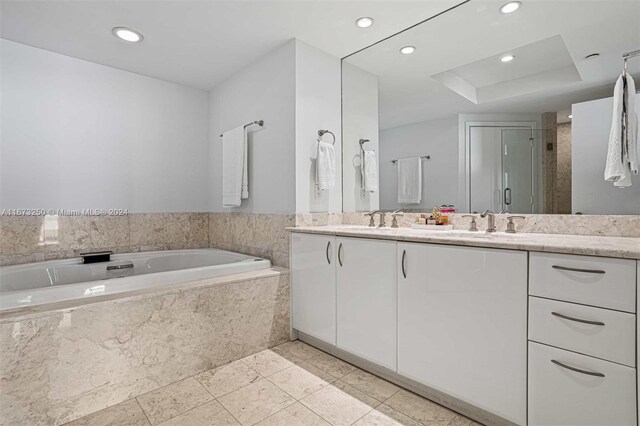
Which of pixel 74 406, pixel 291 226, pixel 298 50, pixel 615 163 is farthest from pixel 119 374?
pixel 615 163

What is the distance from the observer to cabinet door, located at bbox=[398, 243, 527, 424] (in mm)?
1212

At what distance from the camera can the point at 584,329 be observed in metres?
1.06

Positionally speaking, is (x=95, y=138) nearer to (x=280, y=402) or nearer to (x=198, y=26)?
(x=198, y=26)

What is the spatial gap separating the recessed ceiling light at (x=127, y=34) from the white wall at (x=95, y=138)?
25.4 inches

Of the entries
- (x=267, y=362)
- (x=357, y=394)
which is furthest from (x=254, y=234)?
(x=357, y=394)

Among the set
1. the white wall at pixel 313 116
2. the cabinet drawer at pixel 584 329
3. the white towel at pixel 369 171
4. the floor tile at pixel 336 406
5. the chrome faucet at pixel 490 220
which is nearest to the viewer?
the cabinet drawer at pixel 584 329

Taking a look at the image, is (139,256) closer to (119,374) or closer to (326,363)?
(119,374)

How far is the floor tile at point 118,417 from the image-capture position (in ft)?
4.66

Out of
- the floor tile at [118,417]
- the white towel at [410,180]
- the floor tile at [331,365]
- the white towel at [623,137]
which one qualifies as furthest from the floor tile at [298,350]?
the white towel at [623,137]

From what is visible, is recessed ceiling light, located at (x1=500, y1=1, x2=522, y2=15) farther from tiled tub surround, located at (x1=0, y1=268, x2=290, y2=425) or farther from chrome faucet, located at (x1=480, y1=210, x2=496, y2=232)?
tiled tub surround, located at (x1=0, y1=268, x2=290, y2=425)

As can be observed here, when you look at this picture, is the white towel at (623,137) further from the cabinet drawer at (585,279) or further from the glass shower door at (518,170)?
the cabinet drawer at (585,279)

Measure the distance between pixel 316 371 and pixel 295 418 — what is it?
43cm

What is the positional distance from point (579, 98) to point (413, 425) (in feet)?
5.80

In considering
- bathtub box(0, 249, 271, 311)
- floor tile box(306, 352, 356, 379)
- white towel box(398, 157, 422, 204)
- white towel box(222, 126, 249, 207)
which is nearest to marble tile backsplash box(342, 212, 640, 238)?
white towel box(398, 157, 422, 204)
